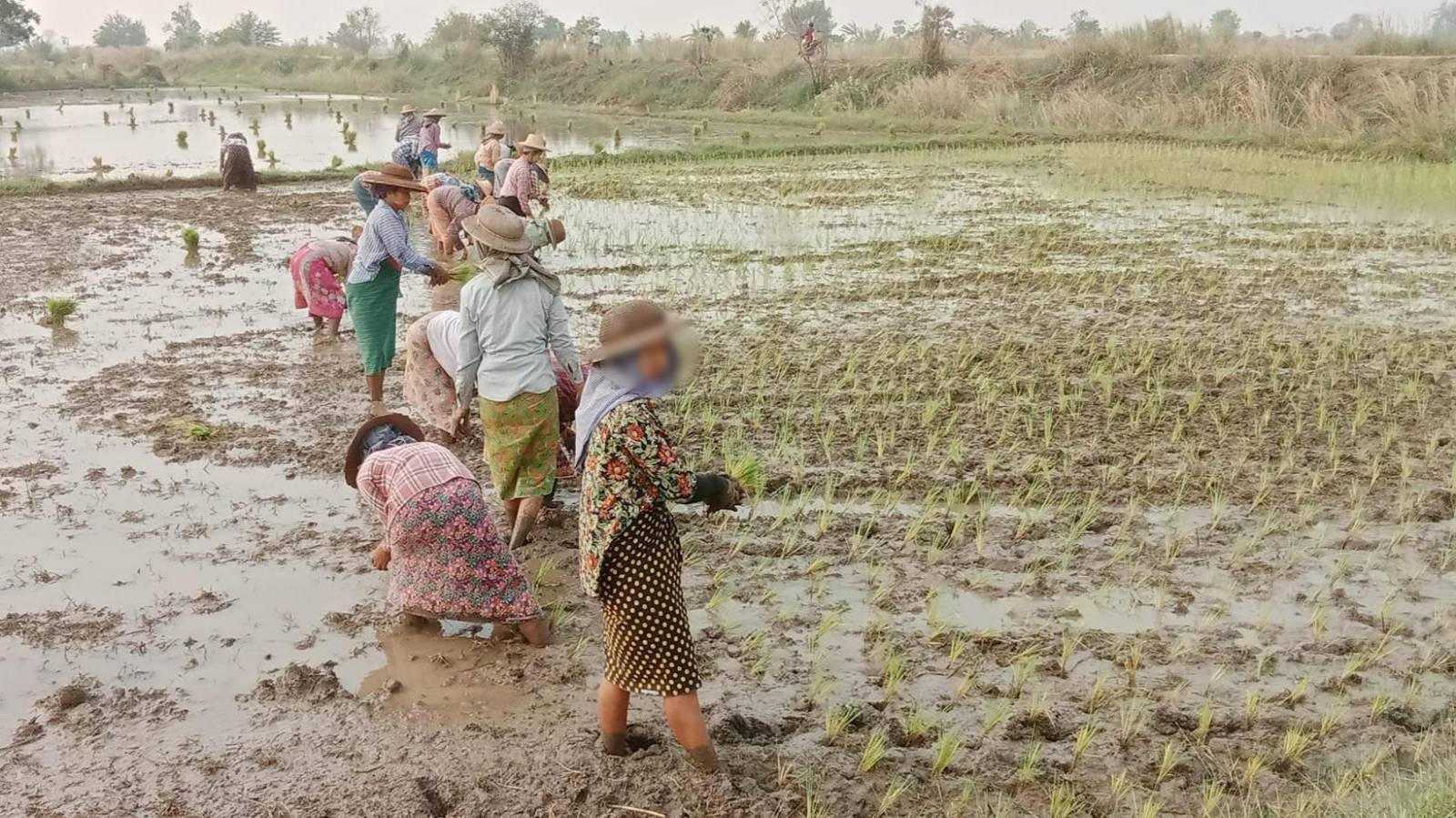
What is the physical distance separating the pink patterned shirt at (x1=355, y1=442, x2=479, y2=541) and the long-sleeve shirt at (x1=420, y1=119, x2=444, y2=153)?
9869 mm

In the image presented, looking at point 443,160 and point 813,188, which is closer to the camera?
point 813,188

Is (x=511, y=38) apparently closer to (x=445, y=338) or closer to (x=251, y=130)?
(x=251, y=130)

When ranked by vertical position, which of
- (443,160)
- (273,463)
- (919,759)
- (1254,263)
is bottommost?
(919,759)

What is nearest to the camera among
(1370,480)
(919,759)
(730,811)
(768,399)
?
(730,811)

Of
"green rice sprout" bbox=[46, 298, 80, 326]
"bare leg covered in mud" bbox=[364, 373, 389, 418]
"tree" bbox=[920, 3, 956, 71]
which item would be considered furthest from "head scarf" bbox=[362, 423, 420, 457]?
"tree" bbox=[920, 3, 956, 71]

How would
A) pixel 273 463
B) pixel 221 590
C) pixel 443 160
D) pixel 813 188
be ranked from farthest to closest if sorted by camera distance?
1. pixel 443 160
2. pixel 813 188
3. pixel 273 463
4. pixel 221 590

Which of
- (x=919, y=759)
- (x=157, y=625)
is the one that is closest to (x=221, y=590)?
(x=157, y=625)

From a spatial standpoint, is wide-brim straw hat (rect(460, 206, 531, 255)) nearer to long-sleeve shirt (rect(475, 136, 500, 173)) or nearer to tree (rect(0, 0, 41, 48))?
long-sleeve shirt (rect(475, 136, 500, 173))

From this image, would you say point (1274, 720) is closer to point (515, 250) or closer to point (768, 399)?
point (515, 250)

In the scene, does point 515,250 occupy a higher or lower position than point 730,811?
higher

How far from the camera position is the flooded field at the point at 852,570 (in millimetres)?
3014

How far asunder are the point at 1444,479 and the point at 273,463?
5153 millimetres

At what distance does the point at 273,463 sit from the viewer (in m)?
5.28

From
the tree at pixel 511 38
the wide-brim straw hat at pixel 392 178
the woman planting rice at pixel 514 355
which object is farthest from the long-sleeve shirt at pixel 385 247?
the tree at pixel 511 38
